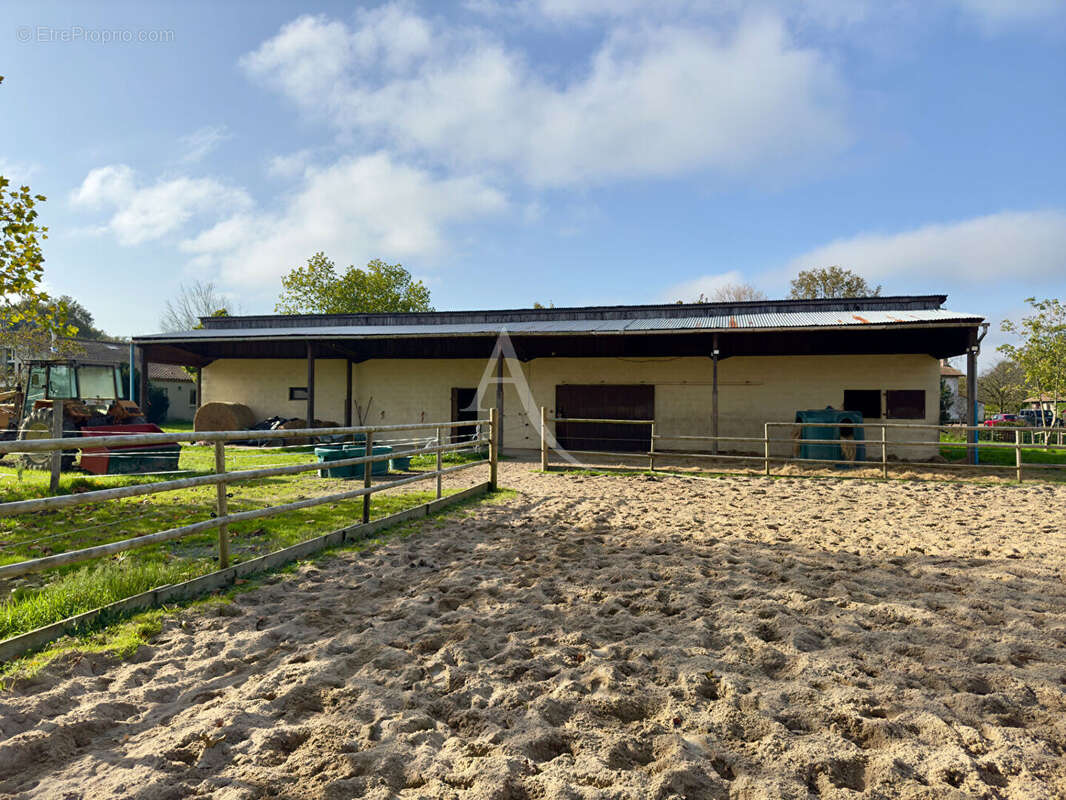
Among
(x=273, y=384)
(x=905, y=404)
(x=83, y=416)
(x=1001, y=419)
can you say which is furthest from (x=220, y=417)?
(x=1001, y=419)

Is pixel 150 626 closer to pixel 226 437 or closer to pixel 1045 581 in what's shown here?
pixel 226 437

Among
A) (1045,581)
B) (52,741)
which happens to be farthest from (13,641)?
(1045,581)

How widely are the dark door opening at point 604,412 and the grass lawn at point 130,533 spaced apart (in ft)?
26.4

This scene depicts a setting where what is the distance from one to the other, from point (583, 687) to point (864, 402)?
14.9m

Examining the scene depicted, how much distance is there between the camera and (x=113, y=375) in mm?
12828

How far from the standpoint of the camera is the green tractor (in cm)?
988

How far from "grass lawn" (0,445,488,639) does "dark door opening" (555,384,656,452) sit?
8053 mm

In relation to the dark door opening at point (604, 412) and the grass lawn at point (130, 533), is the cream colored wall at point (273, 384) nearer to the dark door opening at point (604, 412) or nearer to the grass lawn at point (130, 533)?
the dark door opening at point (604, 412)

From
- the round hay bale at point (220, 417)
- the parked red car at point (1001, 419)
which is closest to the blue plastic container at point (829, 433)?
the round hay bale at point (220, 417)

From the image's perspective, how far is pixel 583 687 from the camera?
2607 mm

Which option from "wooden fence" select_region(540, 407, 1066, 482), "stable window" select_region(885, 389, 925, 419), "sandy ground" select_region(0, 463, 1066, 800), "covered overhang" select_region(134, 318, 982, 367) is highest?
"covered overhang" select_region(134, 318, 982, 367)

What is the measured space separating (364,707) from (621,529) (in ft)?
12.7

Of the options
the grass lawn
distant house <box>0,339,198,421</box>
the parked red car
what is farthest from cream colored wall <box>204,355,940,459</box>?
the parked red car

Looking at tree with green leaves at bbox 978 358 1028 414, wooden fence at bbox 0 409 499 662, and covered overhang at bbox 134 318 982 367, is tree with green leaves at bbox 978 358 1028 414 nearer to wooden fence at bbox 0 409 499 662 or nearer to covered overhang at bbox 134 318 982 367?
covered overhang at bbox 134 318 982 367
